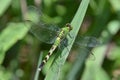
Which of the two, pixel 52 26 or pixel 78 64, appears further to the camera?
pixel 78 64

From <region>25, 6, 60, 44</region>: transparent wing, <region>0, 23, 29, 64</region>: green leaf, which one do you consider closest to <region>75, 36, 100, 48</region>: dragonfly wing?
<region>25, 6, 60, 44</region>: transparent wing

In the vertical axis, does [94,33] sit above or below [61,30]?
below

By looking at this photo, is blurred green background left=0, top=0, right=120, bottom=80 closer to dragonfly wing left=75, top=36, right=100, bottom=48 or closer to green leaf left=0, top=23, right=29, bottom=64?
green leaf left=0, top=23, right=29, bottom=64

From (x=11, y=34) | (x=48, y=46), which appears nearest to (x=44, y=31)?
(x=11, y=34)

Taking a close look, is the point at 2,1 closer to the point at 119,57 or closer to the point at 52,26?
the point at 52,26

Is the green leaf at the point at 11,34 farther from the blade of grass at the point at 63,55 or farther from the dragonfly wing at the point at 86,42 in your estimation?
the blade of grass at the point at 63,55

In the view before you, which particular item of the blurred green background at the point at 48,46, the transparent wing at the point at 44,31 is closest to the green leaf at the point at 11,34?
the blurred green background at the point at 48,46

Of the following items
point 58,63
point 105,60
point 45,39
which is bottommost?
point 105,60

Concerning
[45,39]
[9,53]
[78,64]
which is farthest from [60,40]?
[9,53]

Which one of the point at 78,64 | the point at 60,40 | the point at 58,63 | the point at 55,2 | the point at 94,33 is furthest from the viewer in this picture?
the point at 55,2
